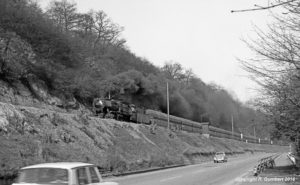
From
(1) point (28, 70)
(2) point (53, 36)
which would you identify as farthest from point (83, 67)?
(1) point (28, 70)

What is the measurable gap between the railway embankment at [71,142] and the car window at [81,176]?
995cm

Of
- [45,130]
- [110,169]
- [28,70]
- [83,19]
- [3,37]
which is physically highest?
[83,19]

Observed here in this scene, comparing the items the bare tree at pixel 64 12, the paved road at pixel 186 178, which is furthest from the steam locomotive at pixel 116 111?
the bare tree at pixel 64 12

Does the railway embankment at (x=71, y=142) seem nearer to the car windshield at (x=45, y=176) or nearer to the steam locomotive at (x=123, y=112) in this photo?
the steam locomotive at (x=123, y=112)

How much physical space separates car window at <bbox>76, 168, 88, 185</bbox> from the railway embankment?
32.7ft

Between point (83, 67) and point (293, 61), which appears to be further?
point (83, 67)

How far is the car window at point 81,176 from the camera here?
9609mm

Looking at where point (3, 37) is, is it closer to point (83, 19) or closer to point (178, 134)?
point (178, 134)

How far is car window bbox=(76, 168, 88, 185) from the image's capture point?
9609mm

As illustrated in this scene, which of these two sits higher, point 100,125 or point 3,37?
point 3,37

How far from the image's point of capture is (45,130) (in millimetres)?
29375

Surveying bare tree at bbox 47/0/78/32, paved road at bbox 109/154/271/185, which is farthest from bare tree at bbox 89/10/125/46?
paved road at bbox 109/154/271/185

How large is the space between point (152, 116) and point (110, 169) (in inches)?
1311

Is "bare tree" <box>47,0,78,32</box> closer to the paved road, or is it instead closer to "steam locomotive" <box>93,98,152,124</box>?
"steam locomotive" <box>93,98,152,124</box>
